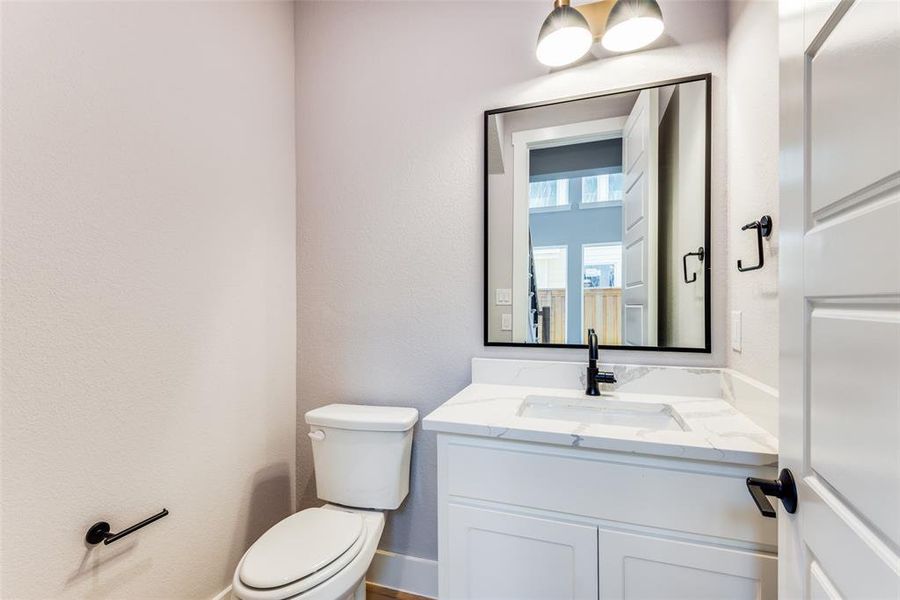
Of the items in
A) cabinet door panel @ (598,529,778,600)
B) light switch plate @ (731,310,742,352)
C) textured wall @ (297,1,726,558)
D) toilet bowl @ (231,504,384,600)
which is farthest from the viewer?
textured wall @ (297,1,726,558)

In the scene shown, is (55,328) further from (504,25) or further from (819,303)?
(504,25)

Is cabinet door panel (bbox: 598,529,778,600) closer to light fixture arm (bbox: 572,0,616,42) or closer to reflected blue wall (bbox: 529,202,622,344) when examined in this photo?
reflected blue wall (bbox: 529,202,622,344)

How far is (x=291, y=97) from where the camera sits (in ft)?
5.92

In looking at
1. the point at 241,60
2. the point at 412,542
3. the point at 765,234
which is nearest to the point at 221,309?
the point at 241,60

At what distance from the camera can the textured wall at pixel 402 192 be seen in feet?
5.15

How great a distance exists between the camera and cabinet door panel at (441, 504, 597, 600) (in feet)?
3.14

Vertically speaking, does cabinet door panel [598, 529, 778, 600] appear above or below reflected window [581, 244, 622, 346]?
below

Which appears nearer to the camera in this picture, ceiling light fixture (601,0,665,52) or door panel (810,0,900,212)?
door panel (810,0,900,212)

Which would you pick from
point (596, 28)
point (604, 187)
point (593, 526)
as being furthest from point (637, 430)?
point (596, 28)

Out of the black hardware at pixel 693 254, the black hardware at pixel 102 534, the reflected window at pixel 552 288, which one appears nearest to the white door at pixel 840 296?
the black hardware at pixel 693 254

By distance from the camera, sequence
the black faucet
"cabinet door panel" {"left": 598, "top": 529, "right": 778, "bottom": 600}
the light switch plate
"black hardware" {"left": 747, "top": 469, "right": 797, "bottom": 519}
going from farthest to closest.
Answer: the black faucet < the light switch plate < "cabinet door panel" {"left": 598, "top": 529, "right": 778, "bottom": 600} < "black hardware" {"left": 747, "top": 469, "right": 797, "bottom": 519}

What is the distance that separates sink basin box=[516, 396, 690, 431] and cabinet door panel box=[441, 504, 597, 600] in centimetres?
31

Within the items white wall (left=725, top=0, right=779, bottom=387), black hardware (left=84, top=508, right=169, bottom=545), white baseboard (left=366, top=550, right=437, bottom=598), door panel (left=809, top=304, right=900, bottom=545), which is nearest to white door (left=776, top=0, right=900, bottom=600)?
door panel (left=809, top=304, right=900, bottom=545)

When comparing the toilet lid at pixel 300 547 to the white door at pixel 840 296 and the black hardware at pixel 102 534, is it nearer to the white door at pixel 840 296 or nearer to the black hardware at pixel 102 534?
the black hardware at pixel 102 534
